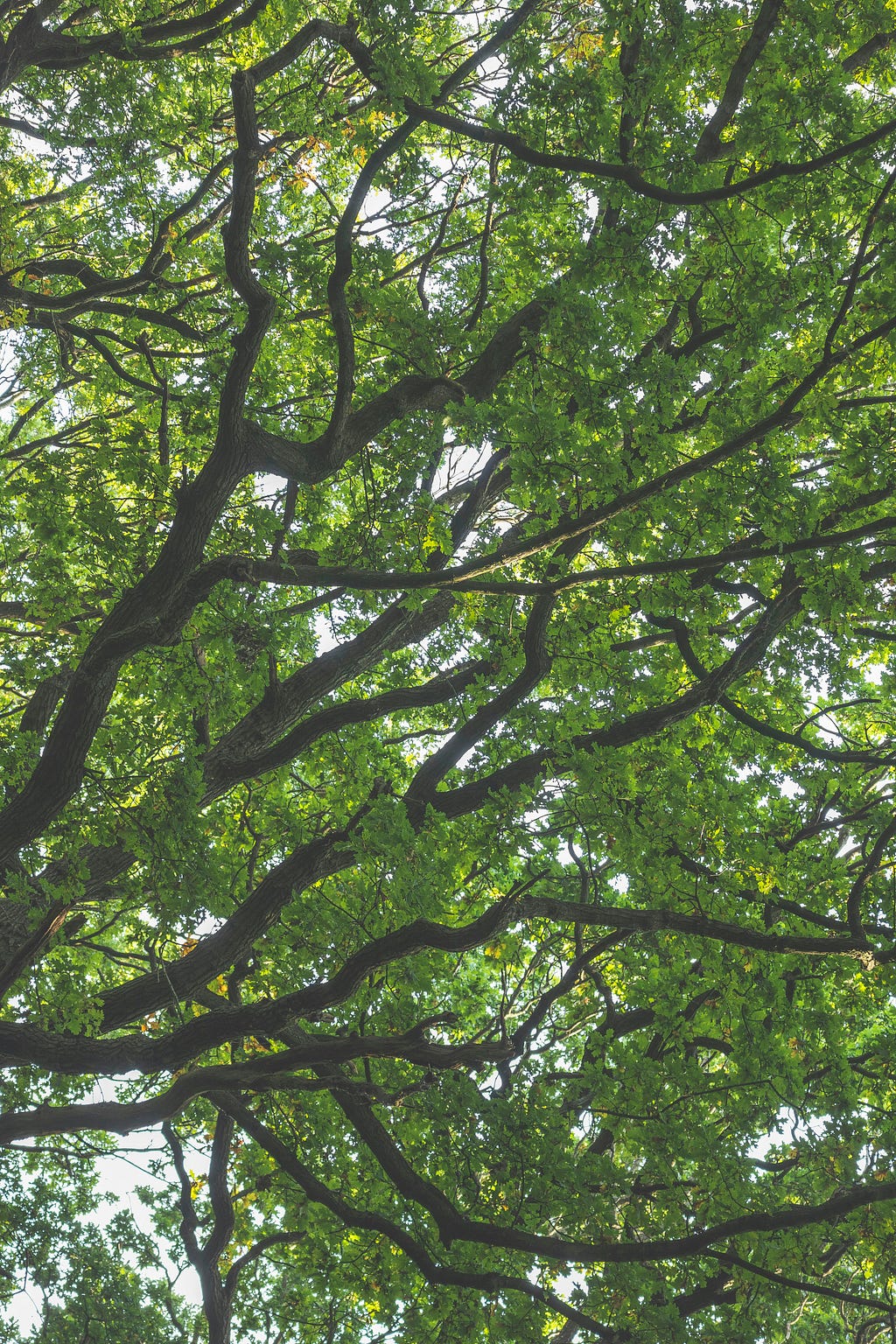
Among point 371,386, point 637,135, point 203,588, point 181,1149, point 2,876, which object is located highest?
point 371,386

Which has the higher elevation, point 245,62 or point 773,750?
point 245,62

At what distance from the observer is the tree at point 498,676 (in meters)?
5.88

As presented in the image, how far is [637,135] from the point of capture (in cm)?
615

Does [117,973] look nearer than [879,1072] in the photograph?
No

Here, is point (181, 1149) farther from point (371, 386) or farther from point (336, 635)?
point (371, 386)

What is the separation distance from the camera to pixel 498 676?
313 inches

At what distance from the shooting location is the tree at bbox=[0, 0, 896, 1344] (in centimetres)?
588

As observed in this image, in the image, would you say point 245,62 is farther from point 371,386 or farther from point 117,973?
point 117,973

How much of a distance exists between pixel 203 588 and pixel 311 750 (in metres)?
3.77

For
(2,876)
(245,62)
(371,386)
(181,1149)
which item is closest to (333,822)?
(2,876)

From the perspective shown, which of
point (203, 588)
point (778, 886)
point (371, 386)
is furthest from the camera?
point (371, 386)

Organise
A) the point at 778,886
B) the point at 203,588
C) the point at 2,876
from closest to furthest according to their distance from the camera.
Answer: the point at 203,588 < the point at 2,876 < the point at 778,886

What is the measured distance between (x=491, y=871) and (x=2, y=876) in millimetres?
4221

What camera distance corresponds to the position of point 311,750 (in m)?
9.59
